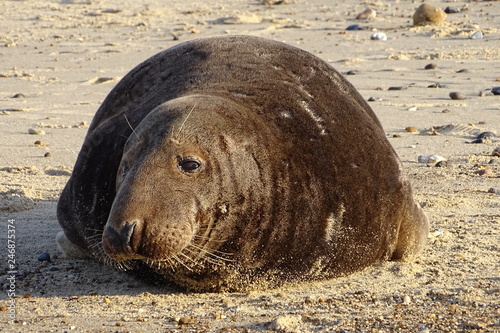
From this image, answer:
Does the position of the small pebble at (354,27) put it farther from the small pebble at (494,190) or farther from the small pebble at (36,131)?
the small pebble at (494,190)

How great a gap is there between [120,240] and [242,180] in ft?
2.13

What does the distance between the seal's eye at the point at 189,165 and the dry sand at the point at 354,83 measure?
0.65 m

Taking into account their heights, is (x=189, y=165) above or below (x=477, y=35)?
above

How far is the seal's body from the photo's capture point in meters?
3.98

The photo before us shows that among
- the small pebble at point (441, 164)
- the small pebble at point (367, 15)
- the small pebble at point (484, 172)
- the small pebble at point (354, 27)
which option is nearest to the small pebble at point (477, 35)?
the small pebble at point (354, 27)

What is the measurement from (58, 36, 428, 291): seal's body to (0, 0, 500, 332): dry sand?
0.17 meters

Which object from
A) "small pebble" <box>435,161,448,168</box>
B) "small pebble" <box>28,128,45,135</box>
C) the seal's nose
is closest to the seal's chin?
the seal's nose

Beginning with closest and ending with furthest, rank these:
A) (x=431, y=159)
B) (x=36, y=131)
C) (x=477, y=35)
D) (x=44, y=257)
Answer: (x=44, y=257) < (x=431, y=159) < (x=36, y=131) < (x=477, y=35)

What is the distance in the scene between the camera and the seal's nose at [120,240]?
12.4 feet

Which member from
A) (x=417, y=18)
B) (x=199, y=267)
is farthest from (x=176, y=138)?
(x=417, y=18)

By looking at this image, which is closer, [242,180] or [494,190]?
[242,180]

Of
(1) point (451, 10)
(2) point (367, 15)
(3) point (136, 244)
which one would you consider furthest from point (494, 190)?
(2) point (367, 15)

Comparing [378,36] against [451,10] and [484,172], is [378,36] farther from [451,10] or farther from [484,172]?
[484,172]

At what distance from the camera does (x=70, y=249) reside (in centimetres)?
518
